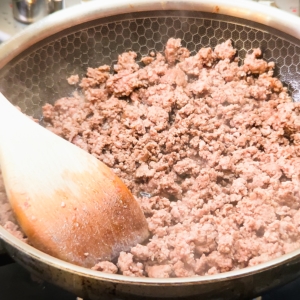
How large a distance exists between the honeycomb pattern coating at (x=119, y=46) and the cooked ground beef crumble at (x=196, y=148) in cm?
5

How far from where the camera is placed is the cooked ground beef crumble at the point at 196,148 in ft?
3.29

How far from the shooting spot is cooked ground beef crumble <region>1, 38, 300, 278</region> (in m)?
1.00

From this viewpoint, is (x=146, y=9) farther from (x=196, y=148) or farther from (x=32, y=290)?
(x=32, y=290)

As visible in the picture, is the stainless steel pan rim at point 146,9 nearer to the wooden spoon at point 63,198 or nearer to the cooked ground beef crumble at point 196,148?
the cooked ground beef crumble at point 196,148

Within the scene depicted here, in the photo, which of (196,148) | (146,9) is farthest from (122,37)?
(196,148)

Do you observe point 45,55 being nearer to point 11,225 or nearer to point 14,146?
point 14,146

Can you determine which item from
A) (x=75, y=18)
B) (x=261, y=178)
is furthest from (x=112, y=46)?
(x=261, y=178)

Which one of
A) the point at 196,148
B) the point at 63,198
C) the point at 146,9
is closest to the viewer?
the point at 63,198

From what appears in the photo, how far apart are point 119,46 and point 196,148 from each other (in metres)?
0.54

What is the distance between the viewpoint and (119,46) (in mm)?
1479

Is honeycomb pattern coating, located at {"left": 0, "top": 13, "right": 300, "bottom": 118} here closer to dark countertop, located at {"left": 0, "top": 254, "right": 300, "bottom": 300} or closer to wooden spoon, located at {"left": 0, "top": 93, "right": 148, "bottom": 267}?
wooden spoon, located at {"left": 0, "top": 93, "right": 148, "bottom": 267}

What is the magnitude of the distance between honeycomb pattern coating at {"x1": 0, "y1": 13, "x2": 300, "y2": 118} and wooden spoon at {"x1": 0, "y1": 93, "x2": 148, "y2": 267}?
338 mm

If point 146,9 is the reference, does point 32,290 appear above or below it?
below

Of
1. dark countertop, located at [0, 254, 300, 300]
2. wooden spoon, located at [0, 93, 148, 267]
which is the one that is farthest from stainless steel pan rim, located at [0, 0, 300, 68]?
dark countertop, located at [0, 254, 300, 300]
